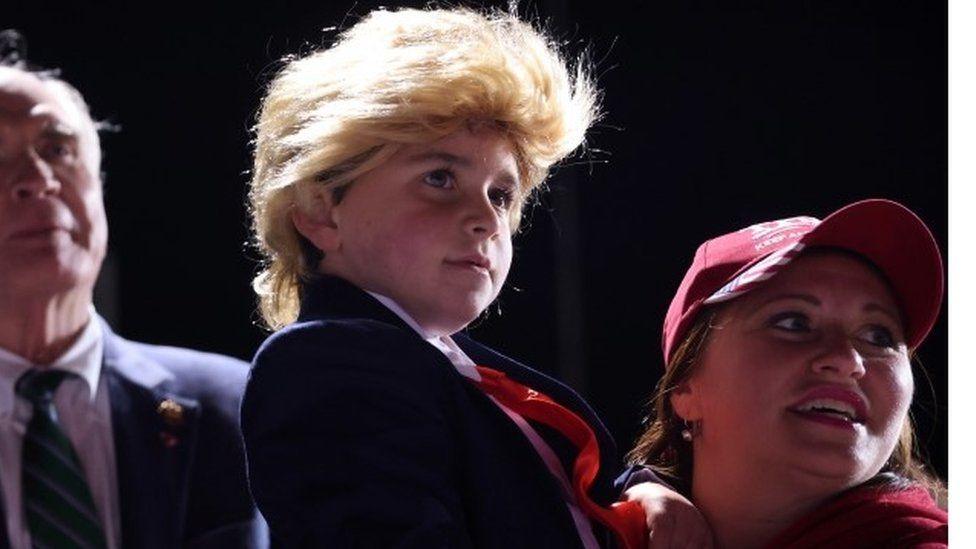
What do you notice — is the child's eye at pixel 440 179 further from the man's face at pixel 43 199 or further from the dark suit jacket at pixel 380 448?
the man's face at pixel 43 199

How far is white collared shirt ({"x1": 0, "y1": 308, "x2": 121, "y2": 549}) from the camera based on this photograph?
1000 mm

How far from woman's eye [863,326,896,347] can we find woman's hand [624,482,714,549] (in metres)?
0.14

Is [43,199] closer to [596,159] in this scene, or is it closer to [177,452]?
[177,452]

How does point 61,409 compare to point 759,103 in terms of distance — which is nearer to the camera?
point 61,409

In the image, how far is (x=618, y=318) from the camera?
1.36m

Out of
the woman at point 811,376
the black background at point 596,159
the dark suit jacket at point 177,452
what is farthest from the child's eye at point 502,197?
the black background at point 596,159

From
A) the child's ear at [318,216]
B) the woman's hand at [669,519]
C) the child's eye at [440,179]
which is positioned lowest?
the woman's hand at [669,519]

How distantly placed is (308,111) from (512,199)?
128mm

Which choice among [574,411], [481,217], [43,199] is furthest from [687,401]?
[43,199]

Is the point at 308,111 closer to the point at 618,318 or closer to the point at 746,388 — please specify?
the point at 746,388

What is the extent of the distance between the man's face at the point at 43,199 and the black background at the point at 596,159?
0.20 m

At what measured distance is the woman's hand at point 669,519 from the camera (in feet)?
2.70

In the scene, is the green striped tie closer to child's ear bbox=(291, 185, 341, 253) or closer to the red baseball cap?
child's ear bbox=(291, 185, 341, 253)
